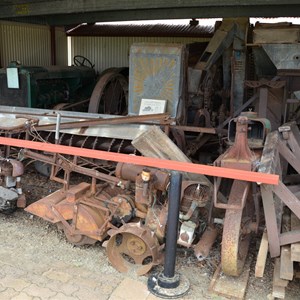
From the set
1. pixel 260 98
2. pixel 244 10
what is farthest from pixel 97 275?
pixel 244 10

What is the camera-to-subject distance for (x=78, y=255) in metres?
2.96

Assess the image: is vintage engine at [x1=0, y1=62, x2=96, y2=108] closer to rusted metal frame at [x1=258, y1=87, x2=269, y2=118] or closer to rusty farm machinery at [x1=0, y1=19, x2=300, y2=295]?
rusty farm machinery at [x1=0, y1=19, x2=300, y2=295]

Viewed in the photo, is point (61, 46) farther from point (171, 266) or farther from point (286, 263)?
point (286, 263)

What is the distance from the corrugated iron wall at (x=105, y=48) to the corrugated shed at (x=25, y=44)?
91 centimetres

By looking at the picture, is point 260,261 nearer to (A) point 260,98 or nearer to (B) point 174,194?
(B) point 174,194

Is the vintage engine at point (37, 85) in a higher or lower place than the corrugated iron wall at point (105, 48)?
lower

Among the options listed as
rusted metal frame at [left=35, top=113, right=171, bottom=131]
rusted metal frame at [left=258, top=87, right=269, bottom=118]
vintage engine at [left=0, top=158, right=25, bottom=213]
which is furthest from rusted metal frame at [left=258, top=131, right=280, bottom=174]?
vintage engine at [left=0, top=158, right=25, bottom=213]

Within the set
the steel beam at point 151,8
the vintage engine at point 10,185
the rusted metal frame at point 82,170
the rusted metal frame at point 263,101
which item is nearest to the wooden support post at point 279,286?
the rusted metal frame at point 82,170

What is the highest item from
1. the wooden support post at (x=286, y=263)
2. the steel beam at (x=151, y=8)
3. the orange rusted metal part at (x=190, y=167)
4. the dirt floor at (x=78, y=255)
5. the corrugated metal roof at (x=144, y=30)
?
the steel beam at (x=151, y=8)

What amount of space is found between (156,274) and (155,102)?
92.9 inches

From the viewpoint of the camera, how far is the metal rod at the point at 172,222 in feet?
7.73

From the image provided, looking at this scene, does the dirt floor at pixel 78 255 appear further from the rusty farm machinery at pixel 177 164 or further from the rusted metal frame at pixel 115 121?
the rusted metal frame at pixel 115 121

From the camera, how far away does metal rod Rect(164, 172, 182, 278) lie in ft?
7.73

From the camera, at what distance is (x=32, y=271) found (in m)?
2.71
